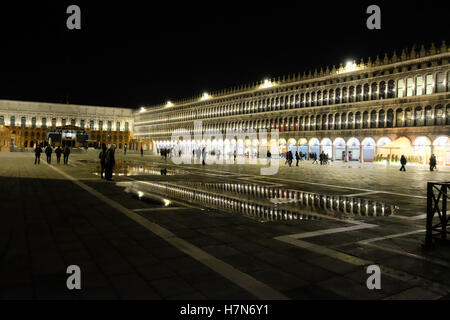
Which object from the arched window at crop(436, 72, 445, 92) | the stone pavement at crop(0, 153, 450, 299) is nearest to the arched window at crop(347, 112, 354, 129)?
the arched window at crop(436, 72, 445, 92)

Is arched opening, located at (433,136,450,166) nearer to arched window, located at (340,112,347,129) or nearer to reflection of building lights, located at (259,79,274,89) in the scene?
arched window, located at (340,112,347,129)

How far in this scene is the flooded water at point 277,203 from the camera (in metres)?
8.30

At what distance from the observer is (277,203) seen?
32.3ft

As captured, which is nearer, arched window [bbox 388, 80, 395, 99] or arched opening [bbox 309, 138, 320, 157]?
arched window [bbox 388, 80, 395, 99]

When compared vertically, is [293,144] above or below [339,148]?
above

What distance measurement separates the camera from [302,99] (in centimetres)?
5866

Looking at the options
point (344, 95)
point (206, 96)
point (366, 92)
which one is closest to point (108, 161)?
point (366, 92)

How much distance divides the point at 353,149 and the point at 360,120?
4401mm

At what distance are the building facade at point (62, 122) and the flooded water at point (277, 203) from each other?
256 ft

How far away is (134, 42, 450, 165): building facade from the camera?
3981 centimetres

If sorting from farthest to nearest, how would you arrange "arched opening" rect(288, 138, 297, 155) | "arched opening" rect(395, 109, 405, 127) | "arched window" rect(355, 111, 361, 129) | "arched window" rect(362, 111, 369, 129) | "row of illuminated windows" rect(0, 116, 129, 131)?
1. "row of illuminated windows" rect(0, 116, 129, 131)
2. "arched opening" rect(288, 138, 297, 155)
3. "arched window" rect(355, 111, 361, 129)
4. "arched window" rect(362, 111, 369, 129)
5. "arched opening" rect(395, 109, 405, 127)

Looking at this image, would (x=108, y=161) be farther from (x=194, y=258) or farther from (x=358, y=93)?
(x=358, y=93)

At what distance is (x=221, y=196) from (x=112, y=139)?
342 ft

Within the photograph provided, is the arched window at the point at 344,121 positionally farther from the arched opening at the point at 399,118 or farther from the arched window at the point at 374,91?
the arched opening at the point at 399,118
